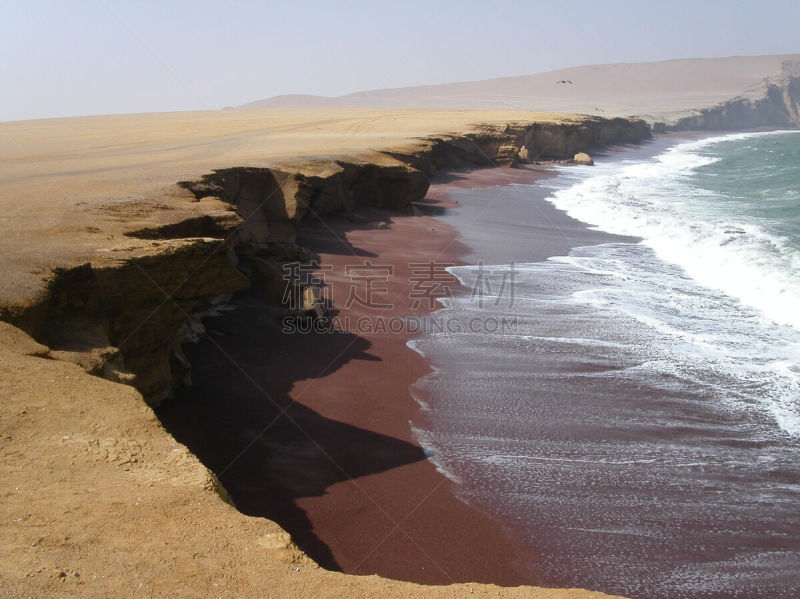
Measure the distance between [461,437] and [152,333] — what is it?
10.3 feet

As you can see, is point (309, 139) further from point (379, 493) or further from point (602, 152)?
point (602, 152)

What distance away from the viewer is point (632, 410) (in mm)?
7250

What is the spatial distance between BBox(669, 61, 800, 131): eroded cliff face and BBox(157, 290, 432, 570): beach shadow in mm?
84966

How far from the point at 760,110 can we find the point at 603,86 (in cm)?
5214

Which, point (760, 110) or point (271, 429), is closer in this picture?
point (271, 429)

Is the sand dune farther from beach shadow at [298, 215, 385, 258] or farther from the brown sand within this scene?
the brown sand

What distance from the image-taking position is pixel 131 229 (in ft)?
24.0

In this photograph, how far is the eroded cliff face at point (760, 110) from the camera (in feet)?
284

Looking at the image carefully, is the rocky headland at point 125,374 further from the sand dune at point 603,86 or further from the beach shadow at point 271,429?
the sand dune at point 603,86

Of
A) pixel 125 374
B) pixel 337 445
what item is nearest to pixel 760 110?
pixel 337 445

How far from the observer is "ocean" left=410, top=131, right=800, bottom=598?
16.9ft

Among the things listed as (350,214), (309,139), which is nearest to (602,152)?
(309,139)

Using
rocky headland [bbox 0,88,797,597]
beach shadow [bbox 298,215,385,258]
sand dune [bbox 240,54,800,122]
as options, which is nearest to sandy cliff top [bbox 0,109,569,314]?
rocky headland [bbox 0,88,797,597]

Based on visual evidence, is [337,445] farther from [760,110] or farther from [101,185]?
[760,110]
